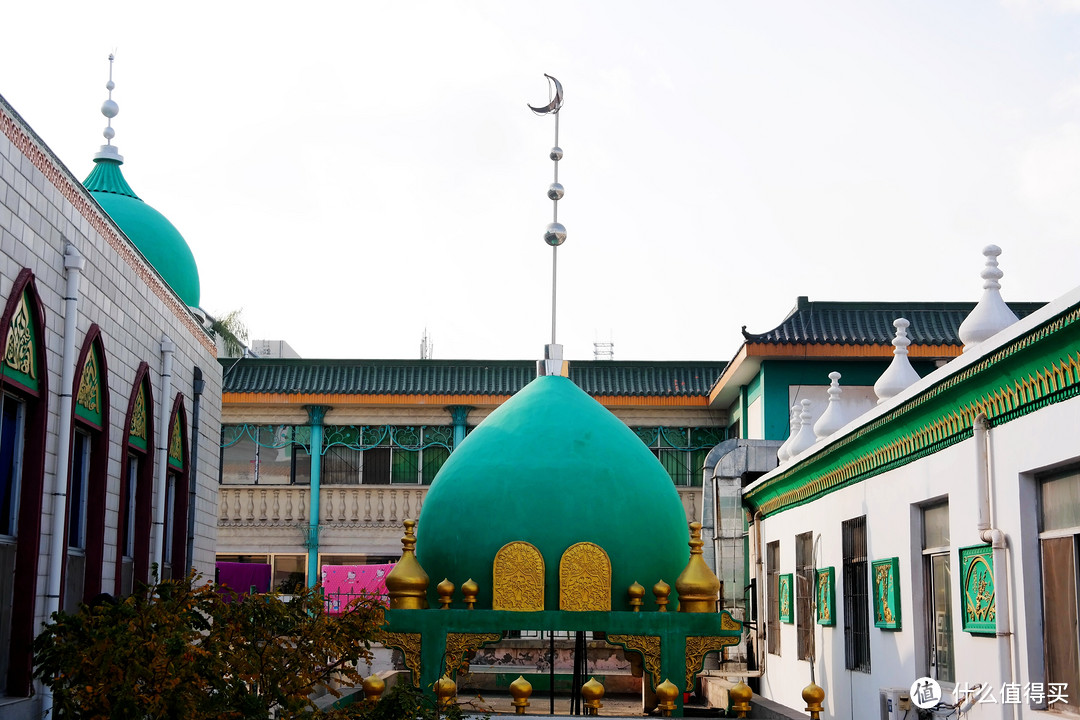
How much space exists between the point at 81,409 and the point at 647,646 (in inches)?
219

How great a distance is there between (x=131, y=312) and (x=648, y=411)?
15.4m

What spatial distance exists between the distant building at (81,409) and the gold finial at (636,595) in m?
4.82

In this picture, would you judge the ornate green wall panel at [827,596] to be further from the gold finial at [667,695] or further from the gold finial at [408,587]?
the gold finial at [408,587]

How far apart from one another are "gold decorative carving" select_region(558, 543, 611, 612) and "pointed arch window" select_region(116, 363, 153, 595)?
17.1 feet

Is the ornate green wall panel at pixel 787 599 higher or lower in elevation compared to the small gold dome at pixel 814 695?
higher

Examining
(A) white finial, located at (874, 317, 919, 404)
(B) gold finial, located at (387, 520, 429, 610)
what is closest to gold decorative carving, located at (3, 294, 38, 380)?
(B) gold finial, located at (387, 520, 429, 610)

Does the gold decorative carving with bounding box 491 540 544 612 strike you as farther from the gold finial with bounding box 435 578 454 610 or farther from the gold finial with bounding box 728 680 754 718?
the gold finial with bounding box 728 680 754 718

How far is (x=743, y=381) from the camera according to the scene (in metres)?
24.2

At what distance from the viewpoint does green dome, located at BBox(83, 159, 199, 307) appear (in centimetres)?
1775

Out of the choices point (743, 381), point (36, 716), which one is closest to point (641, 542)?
point (36, 716)

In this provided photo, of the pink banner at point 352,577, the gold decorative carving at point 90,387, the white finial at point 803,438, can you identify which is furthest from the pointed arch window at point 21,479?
the pink banner at point 352,577

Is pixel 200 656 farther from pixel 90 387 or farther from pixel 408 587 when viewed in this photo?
pixel 90 387

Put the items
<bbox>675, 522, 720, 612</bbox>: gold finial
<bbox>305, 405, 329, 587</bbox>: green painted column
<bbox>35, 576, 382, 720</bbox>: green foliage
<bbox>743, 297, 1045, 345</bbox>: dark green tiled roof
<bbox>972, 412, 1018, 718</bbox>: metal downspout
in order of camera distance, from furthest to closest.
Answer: <bbox>305, 405, 329, 587</bbox>: green painted column < <bbox>743, 297, 1045, 345</bbox>: dark green tiled roof < <bbox>675, 522, 720, 612</bbox>: gold finial < <bbox>972, 412, 1018, 718</bbox>: metal downspout < <bbox>35, 576, 382, 720</bbox>: green foliage

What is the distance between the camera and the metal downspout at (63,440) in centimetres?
1001
